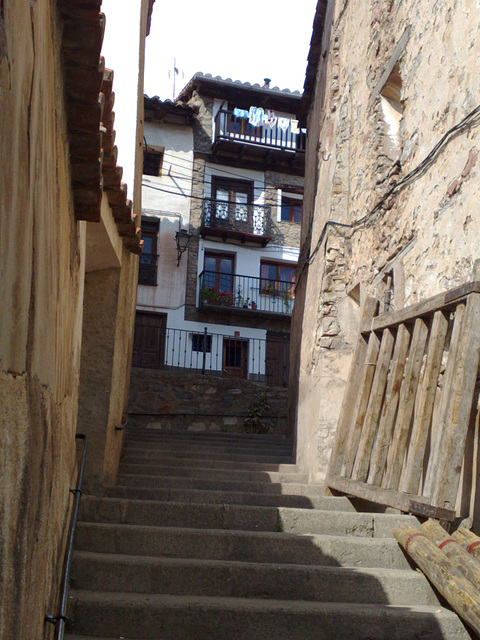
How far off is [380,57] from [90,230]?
3439mm

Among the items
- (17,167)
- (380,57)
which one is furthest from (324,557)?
(380,57)

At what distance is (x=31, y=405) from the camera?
2.18m

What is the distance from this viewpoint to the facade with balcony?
17.7m

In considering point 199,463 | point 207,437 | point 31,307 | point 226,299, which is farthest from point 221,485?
point 226,299

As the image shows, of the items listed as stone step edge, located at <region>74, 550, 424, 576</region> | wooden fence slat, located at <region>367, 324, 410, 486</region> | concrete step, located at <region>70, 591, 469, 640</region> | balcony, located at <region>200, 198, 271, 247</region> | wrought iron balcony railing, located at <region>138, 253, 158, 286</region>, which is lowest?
concrete step, located at <region>70, 591, 469, 640</region>

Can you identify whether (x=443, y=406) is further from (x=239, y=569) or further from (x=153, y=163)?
(x=153, y=163)

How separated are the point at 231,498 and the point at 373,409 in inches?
51.7

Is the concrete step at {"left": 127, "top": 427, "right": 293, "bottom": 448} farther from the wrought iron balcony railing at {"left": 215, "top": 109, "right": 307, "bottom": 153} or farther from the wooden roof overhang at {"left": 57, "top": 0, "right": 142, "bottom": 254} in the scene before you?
the wrought iron balcony railing at {"left": 215, "top": 109, "right": 307, "bottom": 153}

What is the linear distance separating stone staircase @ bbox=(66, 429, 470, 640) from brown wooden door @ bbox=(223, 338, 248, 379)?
1153cm

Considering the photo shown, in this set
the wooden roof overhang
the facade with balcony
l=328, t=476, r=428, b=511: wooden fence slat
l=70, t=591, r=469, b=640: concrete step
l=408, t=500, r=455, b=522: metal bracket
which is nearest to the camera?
the wooden roof overhang

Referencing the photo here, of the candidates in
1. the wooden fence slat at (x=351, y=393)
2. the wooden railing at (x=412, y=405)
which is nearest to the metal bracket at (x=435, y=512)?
the wooden railing at (x=412, y=405)

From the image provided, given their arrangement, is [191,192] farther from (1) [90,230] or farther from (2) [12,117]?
(2) [12,117]

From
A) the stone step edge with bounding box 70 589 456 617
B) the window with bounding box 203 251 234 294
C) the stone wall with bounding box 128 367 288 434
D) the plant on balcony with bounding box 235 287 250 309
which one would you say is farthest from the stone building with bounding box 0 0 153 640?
the window with bounding box 203 251 234 294

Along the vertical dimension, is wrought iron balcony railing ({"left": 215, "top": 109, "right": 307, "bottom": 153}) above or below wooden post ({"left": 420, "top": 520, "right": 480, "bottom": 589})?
above
